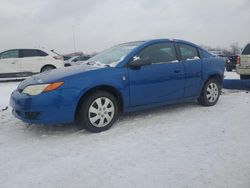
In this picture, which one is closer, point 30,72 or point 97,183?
point 97,183

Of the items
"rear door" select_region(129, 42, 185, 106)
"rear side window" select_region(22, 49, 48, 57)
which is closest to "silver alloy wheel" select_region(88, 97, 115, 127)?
"rear door" select_region(129, 42, 185, 106)

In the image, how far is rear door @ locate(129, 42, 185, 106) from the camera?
16.9 ft

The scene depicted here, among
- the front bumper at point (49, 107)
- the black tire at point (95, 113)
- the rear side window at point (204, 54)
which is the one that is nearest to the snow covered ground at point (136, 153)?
the black tire at point (95, 113)

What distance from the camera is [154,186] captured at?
303 cm

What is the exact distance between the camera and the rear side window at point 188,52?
5918mm

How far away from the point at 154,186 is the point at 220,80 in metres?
4.19

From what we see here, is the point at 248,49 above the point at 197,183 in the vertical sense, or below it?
above

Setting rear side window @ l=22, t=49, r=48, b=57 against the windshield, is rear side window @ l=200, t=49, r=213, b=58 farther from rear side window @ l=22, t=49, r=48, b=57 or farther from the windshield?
rear side window @ l=22, t=49, r=48, b=57

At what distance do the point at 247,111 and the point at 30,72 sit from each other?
1043 centimetres

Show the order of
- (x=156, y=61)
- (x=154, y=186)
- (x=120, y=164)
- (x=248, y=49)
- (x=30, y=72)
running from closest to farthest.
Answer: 1. (x=154, y=186)
2. (x=120, y=164)
3. (x=156, y=61)
4. (x=248, y=49)
5. (x=30, y=72)

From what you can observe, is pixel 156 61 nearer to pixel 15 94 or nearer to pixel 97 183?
pixel 15 94

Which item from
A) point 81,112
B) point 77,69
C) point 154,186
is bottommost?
point 154,186

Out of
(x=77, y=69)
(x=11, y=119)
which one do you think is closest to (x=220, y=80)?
(x=77, y=69)

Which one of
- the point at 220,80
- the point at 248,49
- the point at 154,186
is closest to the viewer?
the point at 154,186
